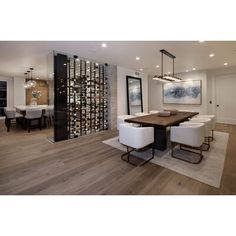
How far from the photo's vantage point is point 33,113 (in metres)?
5.29

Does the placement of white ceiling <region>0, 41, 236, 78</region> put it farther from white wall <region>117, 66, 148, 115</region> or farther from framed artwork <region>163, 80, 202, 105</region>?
framed artwork <region>163, 80, 202, 105</region>

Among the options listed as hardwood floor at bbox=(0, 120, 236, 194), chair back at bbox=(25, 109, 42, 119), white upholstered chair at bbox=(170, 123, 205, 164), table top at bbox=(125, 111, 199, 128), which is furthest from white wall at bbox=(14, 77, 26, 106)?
white upholstered chair at bbox=(170, 123, 205, 164)

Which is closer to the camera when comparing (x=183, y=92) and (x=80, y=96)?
(x=80, y=96)

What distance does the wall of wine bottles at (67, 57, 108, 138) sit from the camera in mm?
4500

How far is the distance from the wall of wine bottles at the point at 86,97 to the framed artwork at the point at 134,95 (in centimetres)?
126

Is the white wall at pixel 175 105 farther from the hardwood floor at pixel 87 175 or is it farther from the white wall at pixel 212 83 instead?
the hardwood floor at pixel 87 175

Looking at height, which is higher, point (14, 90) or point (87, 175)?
point (14, 90)

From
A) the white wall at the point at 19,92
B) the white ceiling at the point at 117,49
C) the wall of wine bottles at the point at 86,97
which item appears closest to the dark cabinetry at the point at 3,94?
the white wall at the point at 19,92

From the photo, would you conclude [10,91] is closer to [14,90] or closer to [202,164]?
[14,90]

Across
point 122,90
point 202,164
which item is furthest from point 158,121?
point 122,90

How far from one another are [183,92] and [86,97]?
507 cm
